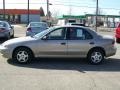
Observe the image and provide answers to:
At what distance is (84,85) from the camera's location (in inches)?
344

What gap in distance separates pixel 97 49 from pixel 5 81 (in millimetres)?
4631

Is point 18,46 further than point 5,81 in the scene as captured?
Yes

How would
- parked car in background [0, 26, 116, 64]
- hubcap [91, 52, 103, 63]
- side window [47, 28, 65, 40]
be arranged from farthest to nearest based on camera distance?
hubcap [91, 52, 103, 63]
side window [47, 28, 65, 40]
parked car in background [0, 26, 116, 64]

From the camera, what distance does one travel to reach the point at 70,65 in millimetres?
12227

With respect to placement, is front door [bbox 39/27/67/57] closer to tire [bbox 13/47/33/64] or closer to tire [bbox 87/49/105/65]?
tire [bbox 13/47/33/64]

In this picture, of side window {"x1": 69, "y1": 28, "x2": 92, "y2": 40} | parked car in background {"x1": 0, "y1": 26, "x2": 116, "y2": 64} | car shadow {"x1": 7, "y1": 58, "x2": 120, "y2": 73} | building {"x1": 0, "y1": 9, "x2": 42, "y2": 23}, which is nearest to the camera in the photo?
car shadow {"x1": 7, "y1": 58, "x2": 120, "y2": 73}

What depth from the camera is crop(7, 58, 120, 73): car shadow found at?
1158cm

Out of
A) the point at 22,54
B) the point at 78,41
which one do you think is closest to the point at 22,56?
the point at 22,54

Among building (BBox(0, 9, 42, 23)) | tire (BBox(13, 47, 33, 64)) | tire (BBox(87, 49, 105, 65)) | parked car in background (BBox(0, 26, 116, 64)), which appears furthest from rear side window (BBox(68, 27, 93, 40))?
building (BBox(0, 9, 42, 23))

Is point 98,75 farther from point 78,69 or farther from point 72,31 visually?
point 72,31

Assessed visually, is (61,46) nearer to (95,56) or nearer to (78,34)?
(78,34)

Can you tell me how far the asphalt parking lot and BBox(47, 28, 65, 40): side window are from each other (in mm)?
963

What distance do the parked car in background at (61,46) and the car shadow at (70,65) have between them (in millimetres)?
317

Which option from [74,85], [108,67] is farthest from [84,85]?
[108,67]
